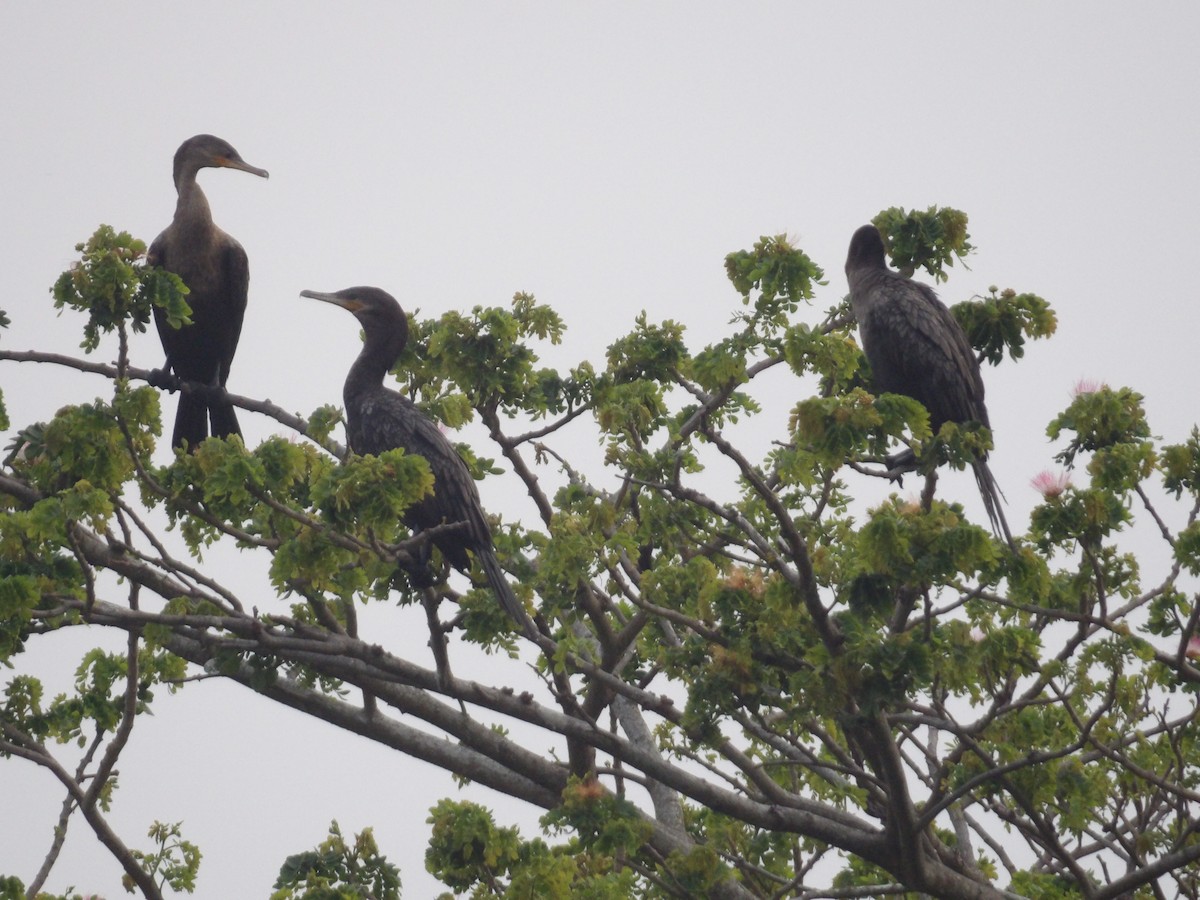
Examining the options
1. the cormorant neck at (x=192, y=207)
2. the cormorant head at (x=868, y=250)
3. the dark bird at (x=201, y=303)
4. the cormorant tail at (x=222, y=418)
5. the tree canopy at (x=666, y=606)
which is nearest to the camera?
the tree canopy at (x=666, y=606)

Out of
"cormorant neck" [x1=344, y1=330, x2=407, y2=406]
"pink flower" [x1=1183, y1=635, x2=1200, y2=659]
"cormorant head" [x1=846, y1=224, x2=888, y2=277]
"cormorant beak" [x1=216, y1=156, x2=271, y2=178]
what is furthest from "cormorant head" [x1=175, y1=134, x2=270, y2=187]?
"pink flower" [x1=1183, y1=635, x2=1200, y2=659]

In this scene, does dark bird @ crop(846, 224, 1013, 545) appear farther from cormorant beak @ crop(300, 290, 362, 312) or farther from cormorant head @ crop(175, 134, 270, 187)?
cormorant head @ crop(175, 134, 270, 187)

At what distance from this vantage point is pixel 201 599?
5.57m

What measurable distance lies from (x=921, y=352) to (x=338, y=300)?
3.54 metres

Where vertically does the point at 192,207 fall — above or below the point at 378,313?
above

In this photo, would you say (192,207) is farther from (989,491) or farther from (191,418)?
(989,491)

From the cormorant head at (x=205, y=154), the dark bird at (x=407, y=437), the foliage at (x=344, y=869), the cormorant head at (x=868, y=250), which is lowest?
the foliage at (x=344, y=869)

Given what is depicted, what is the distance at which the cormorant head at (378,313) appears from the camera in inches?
309

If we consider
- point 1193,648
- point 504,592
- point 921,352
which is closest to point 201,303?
point 504,592

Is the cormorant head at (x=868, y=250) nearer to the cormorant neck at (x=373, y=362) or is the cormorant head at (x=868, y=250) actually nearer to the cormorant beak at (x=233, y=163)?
the cormorant neck at (x=373, y=362)

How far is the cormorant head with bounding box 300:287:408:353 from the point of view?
7.85m

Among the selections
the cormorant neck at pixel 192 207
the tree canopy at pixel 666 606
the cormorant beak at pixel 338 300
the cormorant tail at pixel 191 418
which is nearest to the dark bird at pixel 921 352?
the tree canopy at pixel 666 606

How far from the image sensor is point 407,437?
691 cm

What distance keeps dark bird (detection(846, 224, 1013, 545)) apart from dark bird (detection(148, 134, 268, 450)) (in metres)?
4.05
